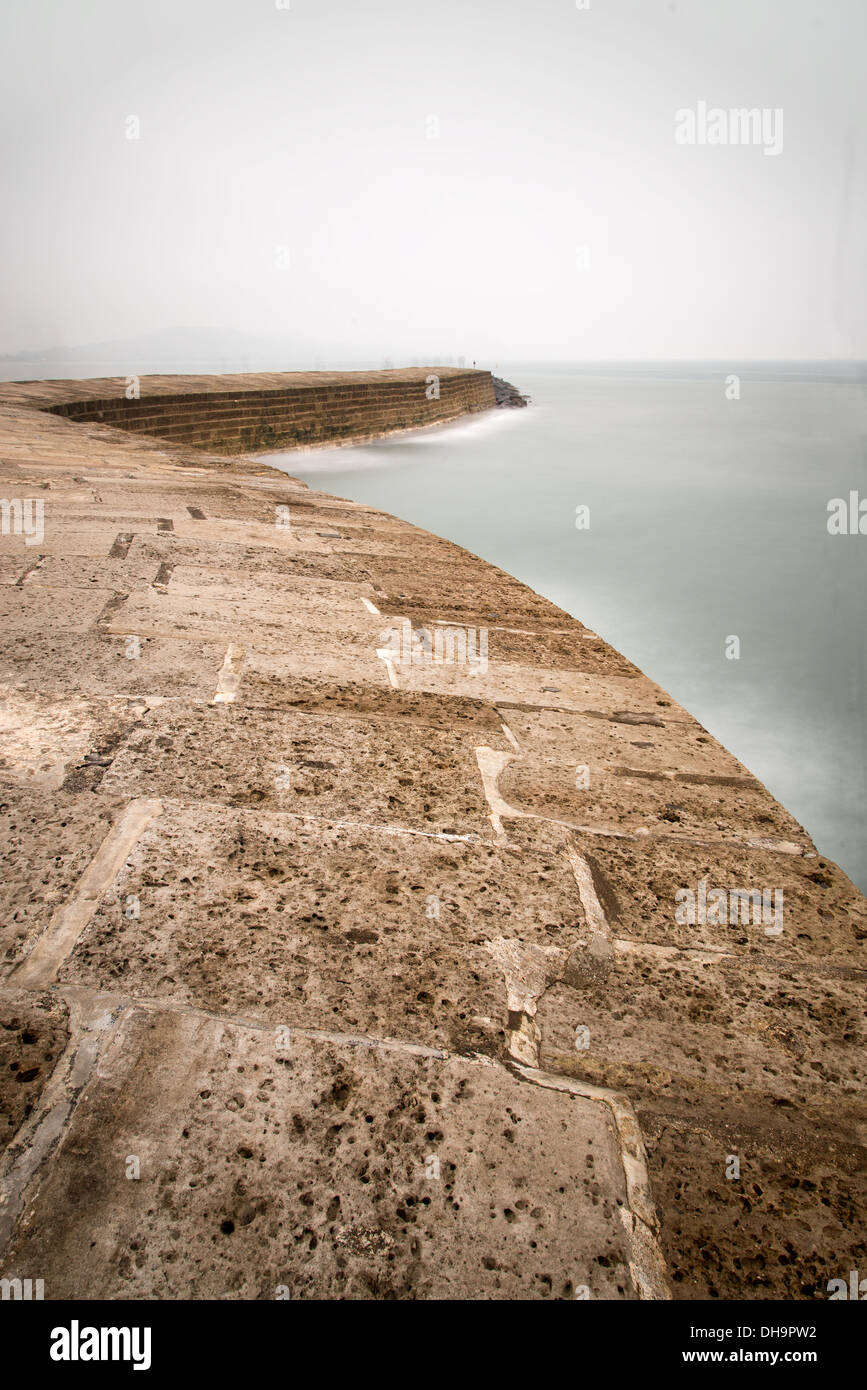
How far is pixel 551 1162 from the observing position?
3.11 ft

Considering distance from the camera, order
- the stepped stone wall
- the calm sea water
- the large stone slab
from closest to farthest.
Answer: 1. the large stone slab
2. the calm sea water
3. the stepped stone wall

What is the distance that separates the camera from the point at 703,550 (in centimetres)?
1114

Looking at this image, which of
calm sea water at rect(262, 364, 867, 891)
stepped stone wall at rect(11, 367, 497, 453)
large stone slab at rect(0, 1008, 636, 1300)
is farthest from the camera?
stepped stone wall at rect(11, 367, 497, 453)

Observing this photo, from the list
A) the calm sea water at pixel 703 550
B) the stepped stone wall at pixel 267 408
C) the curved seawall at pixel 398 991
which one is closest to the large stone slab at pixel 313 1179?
the curved seawall at pixel 398 991

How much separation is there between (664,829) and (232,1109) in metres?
1.08

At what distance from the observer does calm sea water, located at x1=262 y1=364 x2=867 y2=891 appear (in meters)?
6.36

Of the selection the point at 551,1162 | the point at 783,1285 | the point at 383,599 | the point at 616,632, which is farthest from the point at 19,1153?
the point at 616,632

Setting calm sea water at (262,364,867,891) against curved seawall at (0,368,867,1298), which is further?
calm sea water at (262,364,867,891)

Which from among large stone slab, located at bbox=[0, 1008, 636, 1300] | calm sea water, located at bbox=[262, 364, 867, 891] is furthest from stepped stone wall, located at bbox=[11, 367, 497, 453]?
large stone slab, located at bbox=[0, 1008, 636, 1300]

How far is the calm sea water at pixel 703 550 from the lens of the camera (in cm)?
636

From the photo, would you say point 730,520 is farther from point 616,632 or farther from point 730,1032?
point 730,1032

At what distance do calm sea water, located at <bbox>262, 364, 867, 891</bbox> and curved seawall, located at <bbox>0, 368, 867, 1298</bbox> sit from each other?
4536 mm

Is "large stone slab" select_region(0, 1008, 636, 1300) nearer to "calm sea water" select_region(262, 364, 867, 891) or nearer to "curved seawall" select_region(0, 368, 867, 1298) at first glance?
"curved seawall" select_region(0, 368, 867, 1298)

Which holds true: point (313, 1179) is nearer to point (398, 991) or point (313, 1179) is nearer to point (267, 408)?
point (398, 991)
